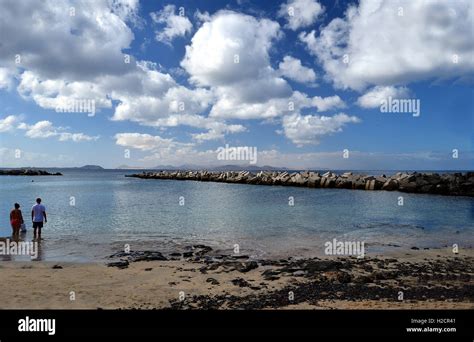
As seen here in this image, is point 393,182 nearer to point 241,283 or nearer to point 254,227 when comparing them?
point 254,227

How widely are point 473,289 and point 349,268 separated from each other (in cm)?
356

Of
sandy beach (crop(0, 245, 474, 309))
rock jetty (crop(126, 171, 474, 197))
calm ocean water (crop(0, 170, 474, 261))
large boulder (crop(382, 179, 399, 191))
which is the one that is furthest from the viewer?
large boulder (crop(382, 179, 399, 191))

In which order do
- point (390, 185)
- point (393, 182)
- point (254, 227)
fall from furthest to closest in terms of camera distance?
point (393, 182) → point (390, 185) → point (254, 227)

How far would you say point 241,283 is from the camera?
10.5 metres

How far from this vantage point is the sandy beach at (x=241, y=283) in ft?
28.6

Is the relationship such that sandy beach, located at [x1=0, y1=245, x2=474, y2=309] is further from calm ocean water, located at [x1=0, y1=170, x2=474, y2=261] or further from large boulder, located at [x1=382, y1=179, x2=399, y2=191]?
large boulder, located at [x1=382, y1=179, x2=399, y2=191]

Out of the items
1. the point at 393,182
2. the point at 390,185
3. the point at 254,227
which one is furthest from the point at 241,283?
the point at 393,182

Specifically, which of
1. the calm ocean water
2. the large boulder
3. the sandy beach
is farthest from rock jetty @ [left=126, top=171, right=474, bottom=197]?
the sandy beach

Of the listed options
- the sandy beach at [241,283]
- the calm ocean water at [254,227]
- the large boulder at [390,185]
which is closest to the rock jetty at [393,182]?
the large boulder at [390,185]

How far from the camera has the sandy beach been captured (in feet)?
28.6

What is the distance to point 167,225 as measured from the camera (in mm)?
23016
